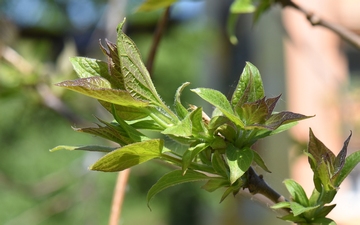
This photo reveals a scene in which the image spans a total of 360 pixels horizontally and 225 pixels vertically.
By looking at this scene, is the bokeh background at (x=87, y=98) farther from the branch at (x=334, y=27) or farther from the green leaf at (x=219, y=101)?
the green leaf at (x=219, y=101)

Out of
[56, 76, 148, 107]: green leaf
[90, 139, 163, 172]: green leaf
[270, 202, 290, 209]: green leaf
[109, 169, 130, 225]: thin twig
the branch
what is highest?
the branch

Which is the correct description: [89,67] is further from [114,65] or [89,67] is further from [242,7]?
[242,7]

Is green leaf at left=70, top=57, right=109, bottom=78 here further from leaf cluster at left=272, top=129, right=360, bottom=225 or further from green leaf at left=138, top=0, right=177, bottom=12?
green leaf at left=138, top=0, right=177, bottom=12

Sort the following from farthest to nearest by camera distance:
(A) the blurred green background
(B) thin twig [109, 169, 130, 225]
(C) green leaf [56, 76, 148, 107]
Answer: (A) the blurred green background < (B) thin twig [109, 169, 130, 225] < (C) green leaf [56, 76, 148, 107]

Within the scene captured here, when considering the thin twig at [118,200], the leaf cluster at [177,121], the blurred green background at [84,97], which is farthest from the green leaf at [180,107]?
the blurred green background at [84,97]

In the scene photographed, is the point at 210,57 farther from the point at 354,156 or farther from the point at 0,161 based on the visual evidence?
the point at 354,156

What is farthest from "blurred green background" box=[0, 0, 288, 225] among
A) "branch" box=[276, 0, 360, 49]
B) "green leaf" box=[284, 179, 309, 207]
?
"green leaf" box=[284, 179, 309, 207]
